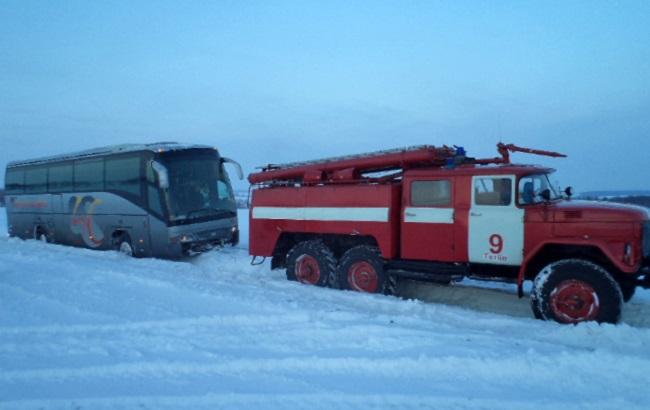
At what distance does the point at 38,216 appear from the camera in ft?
62.6

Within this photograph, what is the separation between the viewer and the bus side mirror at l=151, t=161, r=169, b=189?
Result: 1312 centimetres

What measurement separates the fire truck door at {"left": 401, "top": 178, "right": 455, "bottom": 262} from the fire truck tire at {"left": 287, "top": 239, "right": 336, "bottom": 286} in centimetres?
170

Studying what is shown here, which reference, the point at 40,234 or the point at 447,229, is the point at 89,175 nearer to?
the point at 40,234

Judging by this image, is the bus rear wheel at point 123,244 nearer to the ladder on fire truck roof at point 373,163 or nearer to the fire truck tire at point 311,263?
the ladder on fire truck roof at point 373,163

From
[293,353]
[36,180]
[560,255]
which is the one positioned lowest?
[293,353]

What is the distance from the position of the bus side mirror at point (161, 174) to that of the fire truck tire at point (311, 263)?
453 centimetres

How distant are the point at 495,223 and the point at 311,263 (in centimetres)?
387

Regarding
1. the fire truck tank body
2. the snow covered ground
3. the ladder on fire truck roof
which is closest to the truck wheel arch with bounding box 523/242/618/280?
the snow covered ground

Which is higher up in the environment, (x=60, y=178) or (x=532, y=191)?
(x=60, y=178)

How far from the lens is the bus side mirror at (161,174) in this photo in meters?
13.1

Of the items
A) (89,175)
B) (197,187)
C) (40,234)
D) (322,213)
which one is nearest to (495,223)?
(322,213)

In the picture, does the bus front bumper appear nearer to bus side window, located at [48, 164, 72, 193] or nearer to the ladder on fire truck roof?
the ladder on fire truck roof

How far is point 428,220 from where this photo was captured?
340 inches

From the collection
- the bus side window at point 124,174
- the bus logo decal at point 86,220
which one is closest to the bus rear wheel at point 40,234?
the bus logo decal at point 86,220
